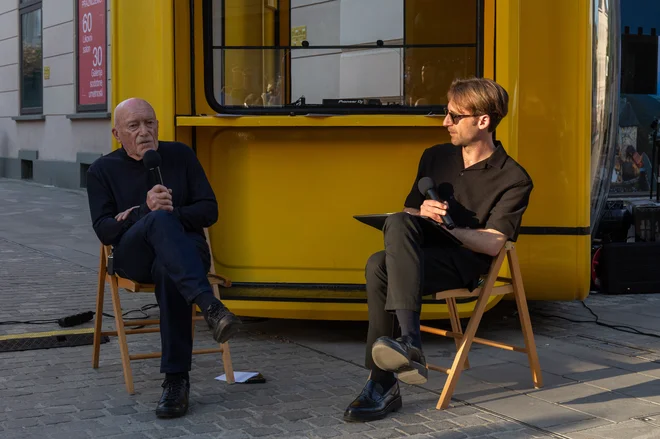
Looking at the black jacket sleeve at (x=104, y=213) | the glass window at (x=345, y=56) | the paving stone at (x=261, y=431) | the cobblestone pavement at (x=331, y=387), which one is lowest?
the paving stone at (x=261, y=431)

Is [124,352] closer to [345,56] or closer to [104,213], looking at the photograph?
[104,213]

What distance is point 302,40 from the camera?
207 inches

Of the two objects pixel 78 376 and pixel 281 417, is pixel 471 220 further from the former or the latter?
pixel 78 376

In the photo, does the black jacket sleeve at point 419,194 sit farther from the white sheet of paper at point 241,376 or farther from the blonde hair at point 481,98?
the white sheet of paper at point 241,376

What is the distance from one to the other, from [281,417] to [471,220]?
3.82 ft

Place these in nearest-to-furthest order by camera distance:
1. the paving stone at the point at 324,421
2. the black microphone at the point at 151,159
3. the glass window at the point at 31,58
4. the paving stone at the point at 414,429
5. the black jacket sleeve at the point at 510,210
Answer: the paving stone at the point at 414,429, the paving stone at the point at 324,421, the black jacket sleeve at the point at 510,210, the black microphone at the point at 151,159, the glass window at the point at 31,58

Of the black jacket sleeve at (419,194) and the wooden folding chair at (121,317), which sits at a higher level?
the black jacket sleeve at (419,194)

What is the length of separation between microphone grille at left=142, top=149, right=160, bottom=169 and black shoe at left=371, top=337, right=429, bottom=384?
1.30 m

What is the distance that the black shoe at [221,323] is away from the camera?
382 centimetres

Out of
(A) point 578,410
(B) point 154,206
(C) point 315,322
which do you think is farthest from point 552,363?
(B) point 154,206

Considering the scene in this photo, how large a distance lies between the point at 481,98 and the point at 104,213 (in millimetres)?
1748

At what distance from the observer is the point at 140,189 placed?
4.45m

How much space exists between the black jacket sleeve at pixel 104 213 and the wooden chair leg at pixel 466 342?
155 cm

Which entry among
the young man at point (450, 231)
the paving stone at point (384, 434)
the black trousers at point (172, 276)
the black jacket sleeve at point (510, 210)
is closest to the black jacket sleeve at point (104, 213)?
the black trousers at point (172, 276)
